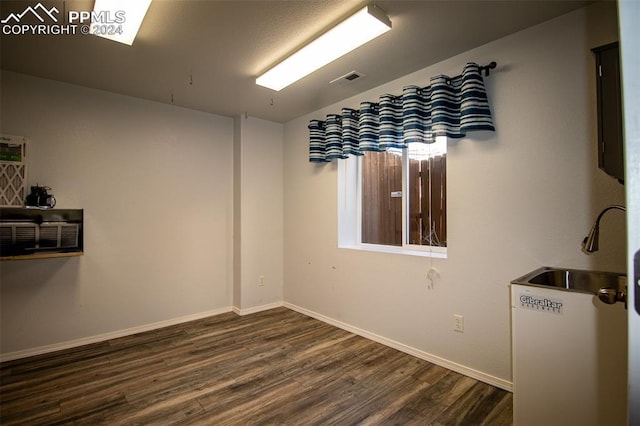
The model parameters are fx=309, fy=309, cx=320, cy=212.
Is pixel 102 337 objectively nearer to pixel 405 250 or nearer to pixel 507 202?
pixel 405 250

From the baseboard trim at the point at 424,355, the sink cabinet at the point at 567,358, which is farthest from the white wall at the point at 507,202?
the sink cabinet at the point at 567,358

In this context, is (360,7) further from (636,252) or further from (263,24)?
(636,252)

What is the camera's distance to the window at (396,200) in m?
2.82

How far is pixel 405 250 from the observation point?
120 inches

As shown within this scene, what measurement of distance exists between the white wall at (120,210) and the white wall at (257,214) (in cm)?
21

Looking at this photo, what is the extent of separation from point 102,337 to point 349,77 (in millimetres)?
3533

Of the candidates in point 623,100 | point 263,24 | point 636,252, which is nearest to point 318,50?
point 263,24

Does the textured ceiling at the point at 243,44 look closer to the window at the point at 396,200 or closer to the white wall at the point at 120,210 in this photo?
the white wall at the point at 120,210

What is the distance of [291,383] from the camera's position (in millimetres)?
2328

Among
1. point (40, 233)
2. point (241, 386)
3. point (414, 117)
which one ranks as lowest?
point (241, 386)

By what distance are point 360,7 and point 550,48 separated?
1.29 m

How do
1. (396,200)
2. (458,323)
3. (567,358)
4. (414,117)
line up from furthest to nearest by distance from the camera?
(396,200) → (414,117) → (458,323) → (567,358)

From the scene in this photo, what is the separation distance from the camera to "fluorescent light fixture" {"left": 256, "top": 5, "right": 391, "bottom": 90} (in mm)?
1913

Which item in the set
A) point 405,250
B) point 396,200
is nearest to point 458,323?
point 405,250
